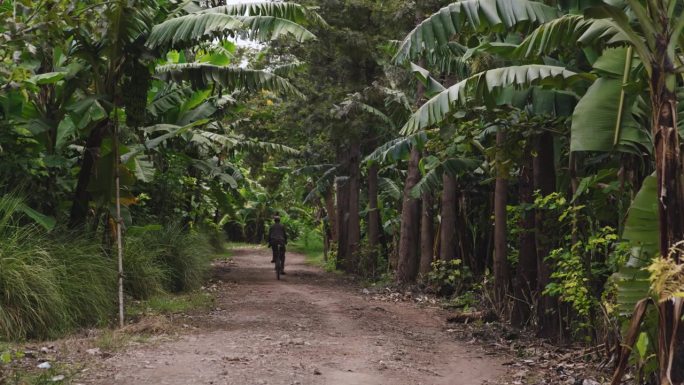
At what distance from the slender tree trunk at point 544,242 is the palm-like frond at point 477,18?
258cm

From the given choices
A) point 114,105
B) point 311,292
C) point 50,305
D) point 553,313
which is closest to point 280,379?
point 50,305

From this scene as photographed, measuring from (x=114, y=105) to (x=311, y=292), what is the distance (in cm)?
807

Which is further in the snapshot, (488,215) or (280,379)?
(488,215)

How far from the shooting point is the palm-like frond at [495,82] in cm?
822

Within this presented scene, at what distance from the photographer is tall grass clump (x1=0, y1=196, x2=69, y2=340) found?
9.25m

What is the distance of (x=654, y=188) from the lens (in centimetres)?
664

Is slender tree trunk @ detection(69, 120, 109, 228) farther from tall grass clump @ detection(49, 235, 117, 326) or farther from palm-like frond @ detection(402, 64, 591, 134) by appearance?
palm-like frond @ detection(402, 64, 591, 134)

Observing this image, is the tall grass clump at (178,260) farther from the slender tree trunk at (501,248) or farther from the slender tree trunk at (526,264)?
the slender tree trunk at (526,264)

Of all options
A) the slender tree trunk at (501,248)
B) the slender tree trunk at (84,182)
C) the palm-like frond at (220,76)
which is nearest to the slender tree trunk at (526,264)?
the slender tree trunk at (501,248)

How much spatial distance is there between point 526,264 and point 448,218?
5.65 meters

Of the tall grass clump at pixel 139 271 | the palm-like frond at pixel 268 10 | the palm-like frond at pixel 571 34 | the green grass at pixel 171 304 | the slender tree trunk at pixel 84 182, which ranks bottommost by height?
the green grass at pixel 171 304

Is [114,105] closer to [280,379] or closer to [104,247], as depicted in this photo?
[104,247]

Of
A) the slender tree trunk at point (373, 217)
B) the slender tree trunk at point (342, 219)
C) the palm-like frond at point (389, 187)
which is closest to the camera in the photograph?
the slender tree trunk at point (373, 217)

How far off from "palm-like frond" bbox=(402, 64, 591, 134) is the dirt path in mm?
3078
